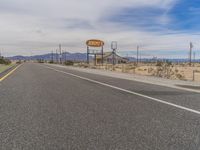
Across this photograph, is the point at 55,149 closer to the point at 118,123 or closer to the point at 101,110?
the point at 118,123

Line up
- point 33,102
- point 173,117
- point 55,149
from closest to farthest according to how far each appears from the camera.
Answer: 1. point 55,149
2. point 173,117
3. point 33,102

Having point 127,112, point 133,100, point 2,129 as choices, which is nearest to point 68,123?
point 2,129

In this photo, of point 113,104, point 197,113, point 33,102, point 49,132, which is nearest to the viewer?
point 49,132

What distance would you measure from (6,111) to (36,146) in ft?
12.3

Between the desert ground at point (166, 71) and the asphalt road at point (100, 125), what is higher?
the asphalt road at point (100, 125)

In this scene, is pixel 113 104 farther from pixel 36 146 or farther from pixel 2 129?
pixel 36 146

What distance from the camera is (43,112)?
8.38 m

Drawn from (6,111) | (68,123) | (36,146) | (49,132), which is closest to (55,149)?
(36,146)

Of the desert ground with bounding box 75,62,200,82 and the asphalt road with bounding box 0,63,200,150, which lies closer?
the asphalt road with bounding box 0,63,200,150

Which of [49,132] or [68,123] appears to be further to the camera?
[68,123]

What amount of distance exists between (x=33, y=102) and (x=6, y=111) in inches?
70.2

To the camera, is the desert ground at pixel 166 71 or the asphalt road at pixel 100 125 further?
the desert ground at pixel 166 71

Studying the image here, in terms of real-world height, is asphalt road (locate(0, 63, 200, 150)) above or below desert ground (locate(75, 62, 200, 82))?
above

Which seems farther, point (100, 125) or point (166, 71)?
point (166, 71)
